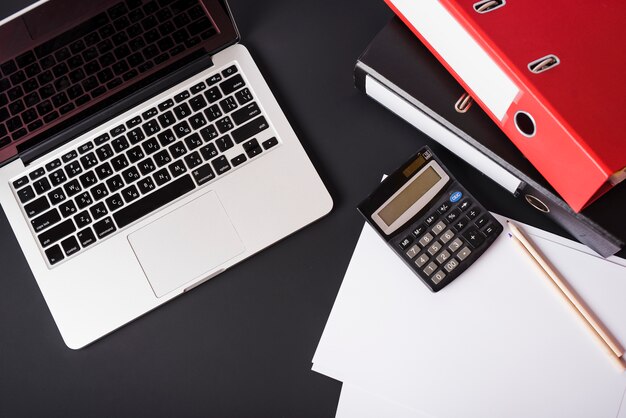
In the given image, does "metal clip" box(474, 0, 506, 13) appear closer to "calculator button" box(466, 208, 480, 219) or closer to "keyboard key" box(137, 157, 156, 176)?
"calculator button" box(466, 208, 480, 219)

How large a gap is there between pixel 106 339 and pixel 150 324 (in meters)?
0.06

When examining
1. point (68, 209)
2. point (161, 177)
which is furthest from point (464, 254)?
point (68, 209)

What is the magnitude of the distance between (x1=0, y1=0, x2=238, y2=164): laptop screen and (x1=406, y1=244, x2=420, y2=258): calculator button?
0.34 meters

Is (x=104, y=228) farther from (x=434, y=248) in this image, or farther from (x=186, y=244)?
(x=434, y=248)

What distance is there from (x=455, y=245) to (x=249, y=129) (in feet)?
0.92

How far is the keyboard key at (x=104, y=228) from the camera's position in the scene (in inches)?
27.1

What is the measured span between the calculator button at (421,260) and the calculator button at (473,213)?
7 centimetres

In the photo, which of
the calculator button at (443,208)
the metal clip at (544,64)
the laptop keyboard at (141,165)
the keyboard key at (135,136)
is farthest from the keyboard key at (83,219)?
the metal clip at (544,64)

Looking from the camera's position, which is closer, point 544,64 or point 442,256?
point 544,64

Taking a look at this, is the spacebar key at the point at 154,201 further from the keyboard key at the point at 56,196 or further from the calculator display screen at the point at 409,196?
the calculator display screen at the point at 409,196

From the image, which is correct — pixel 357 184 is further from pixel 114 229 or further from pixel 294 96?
pixel 114 229

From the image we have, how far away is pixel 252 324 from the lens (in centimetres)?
69

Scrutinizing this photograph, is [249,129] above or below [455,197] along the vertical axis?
above

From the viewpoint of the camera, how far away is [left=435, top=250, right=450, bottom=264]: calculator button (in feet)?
2.15
